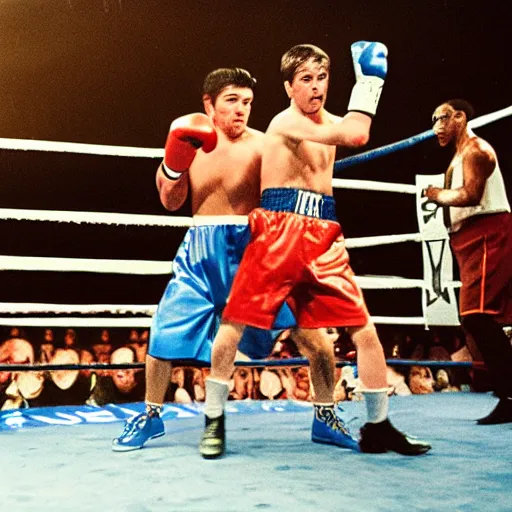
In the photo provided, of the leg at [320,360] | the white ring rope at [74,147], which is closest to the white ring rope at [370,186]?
the white ring rope at [74,147]

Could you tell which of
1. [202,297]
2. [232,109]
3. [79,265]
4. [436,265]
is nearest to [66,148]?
[79,265]

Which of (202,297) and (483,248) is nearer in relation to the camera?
(202,297)

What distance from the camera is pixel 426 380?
2.80 meters

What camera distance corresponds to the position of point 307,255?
1448 mm

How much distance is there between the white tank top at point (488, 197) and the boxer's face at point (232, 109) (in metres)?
0.71

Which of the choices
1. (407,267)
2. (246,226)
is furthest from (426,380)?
(246,226)

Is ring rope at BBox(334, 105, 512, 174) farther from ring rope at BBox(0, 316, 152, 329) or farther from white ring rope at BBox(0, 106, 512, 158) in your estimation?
ring rope at BBox(0, 316, 152, 329)

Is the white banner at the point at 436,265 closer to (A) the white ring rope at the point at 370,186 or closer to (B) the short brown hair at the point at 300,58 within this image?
(A) the white ring rope at the point at 370,186

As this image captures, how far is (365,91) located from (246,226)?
1.35 feet

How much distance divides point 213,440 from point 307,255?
435 millimetres

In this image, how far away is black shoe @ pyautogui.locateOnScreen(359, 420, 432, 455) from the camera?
54.0 inches

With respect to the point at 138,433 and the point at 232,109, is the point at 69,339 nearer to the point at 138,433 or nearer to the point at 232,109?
the point at 138,433

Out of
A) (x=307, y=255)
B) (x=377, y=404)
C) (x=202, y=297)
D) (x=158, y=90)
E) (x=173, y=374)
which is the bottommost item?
(x=173, y=374)

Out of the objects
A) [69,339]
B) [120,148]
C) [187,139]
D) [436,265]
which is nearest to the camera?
[187,139]
